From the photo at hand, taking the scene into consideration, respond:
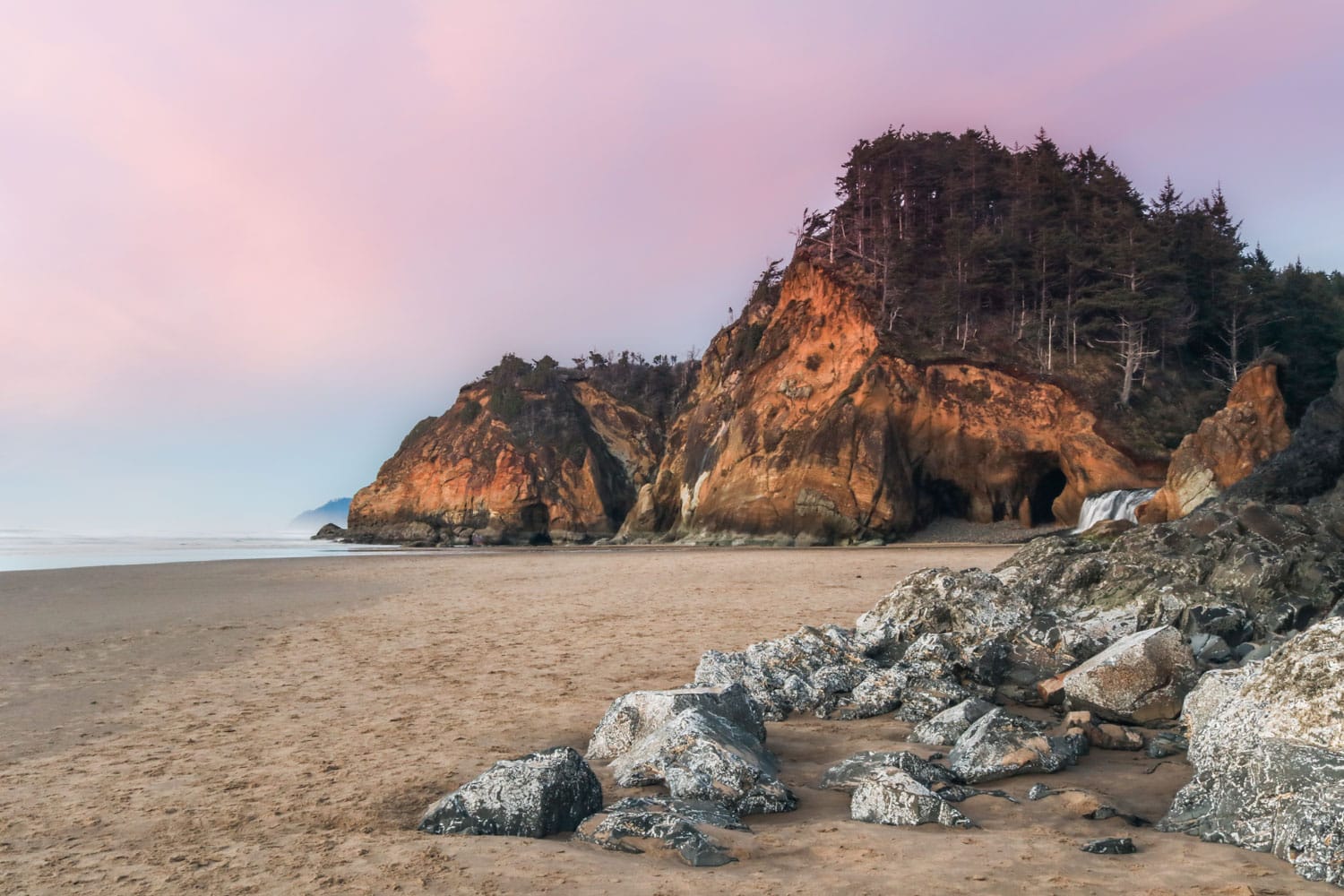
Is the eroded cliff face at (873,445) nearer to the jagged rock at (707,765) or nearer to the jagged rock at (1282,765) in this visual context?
the jagged rock at (1282,765)

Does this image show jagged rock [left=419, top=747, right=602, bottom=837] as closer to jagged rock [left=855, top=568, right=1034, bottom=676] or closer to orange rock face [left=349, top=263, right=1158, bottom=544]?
jagged rock [left=855, top=568, right=1034, bottom=676]

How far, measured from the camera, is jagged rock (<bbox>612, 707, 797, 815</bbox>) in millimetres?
3938

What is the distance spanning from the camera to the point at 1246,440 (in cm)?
2577

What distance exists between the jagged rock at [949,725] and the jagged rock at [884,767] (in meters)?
0.71

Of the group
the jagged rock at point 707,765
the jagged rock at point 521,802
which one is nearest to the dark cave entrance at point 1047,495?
the jagged rock at point 707,765

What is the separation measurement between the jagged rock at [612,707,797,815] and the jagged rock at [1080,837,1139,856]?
1309 millimetres

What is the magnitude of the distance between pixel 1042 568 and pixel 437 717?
23.7 ft

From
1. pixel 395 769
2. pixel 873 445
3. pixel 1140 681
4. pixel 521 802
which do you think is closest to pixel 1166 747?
pixel 1140 681

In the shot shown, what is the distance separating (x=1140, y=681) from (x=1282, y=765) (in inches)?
86.5

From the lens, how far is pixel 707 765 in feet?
13.3

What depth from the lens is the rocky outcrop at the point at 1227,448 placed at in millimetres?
24875

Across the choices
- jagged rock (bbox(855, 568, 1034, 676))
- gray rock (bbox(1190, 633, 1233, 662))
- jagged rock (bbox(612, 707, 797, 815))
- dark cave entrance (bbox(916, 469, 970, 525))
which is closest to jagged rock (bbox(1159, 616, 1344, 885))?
jagged rock (bbox(612, 707, 797, 815))

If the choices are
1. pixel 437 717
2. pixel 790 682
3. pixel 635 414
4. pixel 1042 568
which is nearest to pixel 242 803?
pixel 437 717

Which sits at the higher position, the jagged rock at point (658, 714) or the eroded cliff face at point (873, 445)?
the eroded cliff face at point (873, 445)
